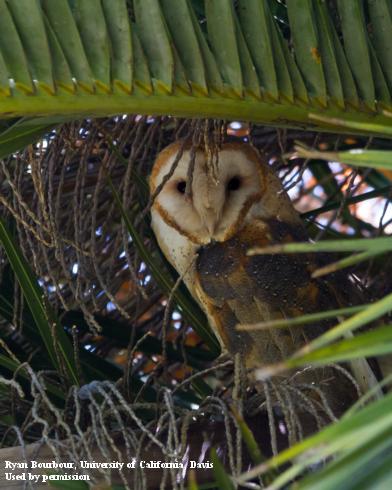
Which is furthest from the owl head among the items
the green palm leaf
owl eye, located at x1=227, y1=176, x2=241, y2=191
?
the green palm leaf

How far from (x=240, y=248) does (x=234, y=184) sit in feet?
0.58

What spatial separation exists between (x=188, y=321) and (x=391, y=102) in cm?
101

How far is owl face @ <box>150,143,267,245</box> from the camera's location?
8.01 ft

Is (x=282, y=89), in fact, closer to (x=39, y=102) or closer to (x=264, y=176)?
(x=39, y=102)

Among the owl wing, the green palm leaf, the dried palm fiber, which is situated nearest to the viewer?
the green palm leaf

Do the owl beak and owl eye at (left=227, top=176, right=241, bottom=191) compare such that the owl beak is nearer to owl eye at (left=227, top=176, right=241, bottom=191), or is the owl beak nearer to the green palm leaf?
owl eye at (left=227, top=176, right=241, bottom=191)

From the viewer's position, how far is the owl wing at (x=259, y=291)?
7.94ft

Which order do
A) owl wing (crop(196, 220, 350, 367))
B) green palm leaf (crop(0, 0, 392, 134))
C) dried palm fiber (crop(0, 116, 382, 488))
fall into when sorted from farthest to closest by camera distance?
owl wing (crop(196, 220, 350, 367))
dried palm fiber (crop(0, 116, 382, 488))
green palm leaf (crop(0, 0, 392, 134))

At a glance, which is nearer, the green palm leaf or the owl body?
the green palm leaf

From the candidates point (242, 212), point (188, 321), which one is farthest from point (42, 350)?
point (242, 212)

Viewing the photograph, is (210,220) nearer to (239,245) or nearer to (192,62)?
(239,245)

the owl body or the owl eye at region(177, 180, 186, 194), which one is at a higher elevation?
the owl eye at region(177, 180, 186, 194)

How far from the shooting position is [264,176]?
99.8 inches

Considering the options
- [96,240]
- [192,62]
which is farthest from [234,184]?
[192,62]
